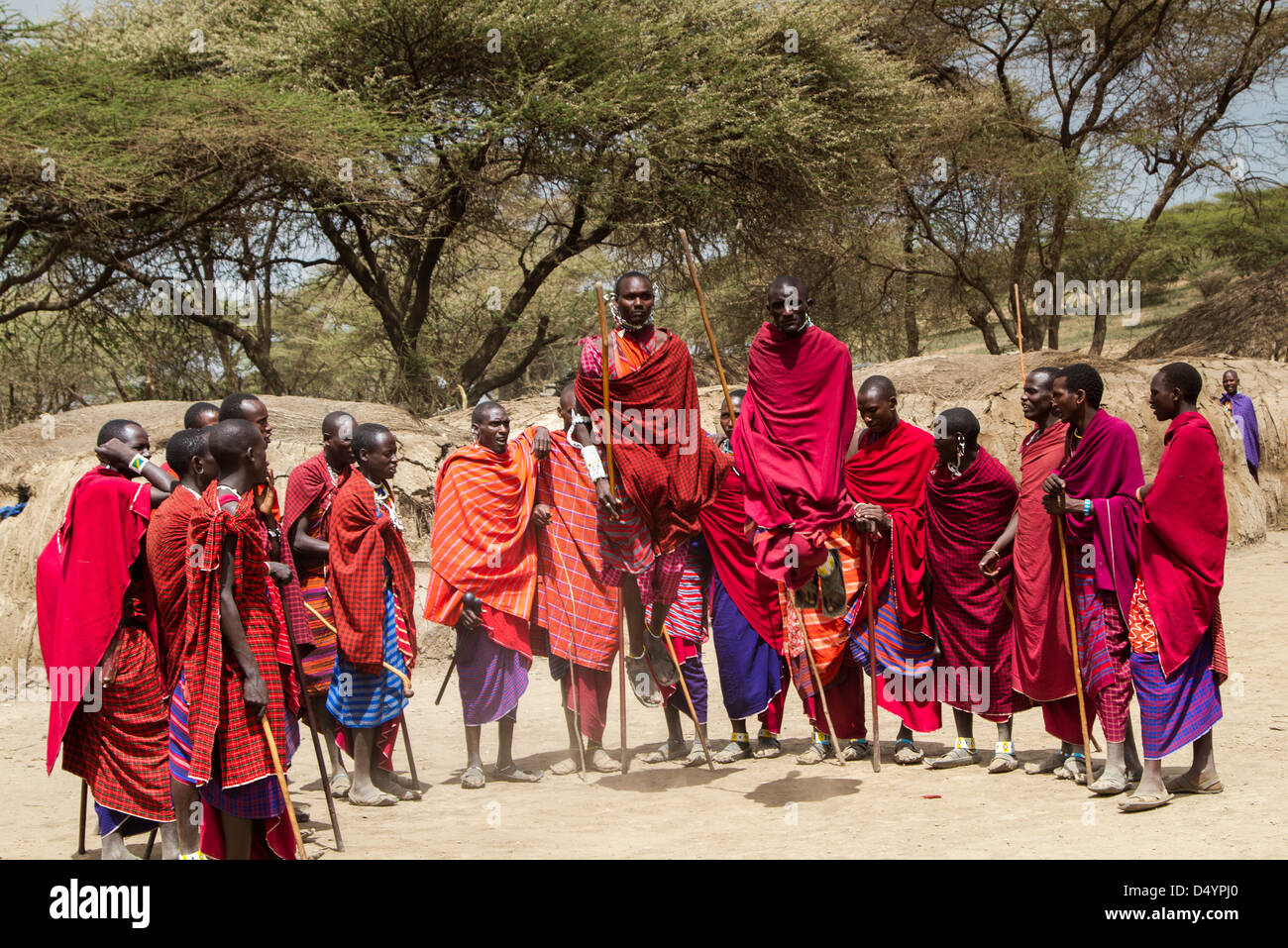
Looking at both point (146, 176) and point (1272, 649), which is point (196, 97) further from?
point (1272, 649)

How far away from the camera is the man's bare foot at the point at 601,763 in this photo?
279 inches

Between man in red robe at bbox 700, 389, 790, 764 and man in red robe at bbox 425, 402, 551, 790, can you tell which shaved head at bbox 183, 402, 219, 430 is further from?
man in red robe at bbox 700, 389, 790, 764

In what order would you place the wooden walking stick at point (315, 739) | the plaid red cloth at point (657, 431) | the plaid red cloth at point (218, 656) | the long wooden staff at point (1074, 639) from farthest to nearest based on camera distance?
the plaid red cloth at point (657, 431) → the long wooden staff at point (1074, 639) → the wooden walking stick at point (315, 739) → the plaid red cloth at point (218, 656)

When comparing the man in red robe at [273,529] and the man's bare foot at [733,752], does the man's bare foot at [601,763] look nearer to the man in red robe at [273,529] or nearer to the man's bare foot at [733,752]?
the man's bare foot at [733,752]

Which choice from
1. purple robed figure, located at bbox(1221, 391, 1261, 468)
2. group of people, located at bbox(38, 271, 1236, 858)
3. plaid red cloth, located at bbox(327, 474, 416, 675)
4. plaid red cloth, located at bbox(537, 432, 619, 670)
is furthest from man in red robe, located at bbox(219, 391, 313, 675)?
purple robed figure, located at bbox(1221, 391, 1261, 468)

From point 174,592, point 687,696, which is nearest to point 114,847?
point 174,592

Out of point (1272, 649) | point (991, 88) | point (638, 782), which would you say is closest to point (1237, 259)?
point (991, 88)

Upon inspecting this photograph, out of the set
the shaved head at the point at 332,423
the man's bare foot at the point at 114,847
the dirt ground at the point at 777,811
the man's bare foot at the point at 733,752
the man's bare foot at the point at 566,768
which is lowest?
the dirt ground at the point at 777,811

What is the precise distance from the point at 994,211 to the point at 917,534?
17397 millimetres

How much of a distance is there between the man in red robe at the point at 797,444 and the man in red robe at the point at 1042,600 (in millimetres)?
946

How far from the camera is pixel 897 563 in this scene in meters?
6.89

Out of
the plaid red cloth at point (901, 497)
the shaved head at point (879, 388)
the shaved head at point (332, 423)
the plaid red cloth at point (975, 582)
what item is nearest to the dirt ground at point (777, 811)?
the plaid red cloth at point (975, 582)

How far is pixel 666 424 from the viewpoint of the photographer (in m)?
6.52

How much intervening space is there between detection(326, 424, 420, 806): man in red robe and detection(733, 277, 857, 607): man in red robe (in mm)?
1970
